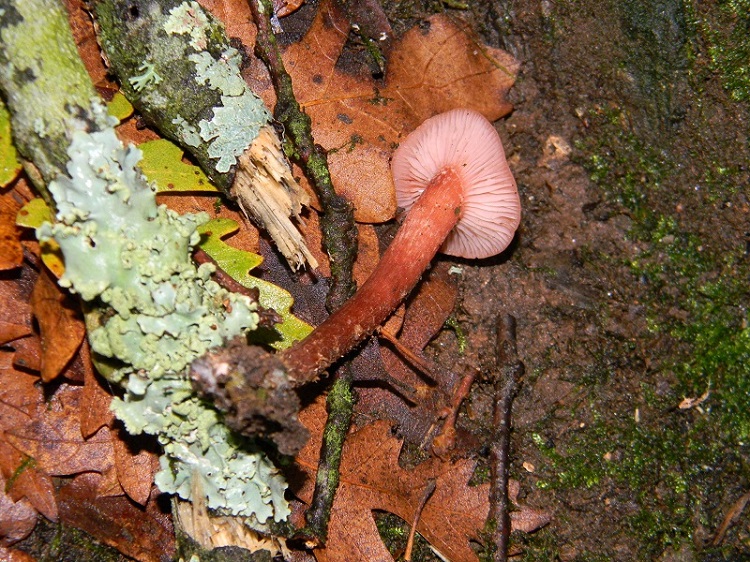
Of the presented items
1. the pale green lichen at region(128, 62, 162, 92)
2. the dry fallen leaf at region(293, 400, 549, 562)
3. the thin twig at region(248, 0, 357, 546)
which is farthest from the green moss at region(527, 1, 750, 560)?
the pale green lichen at region(128, 62, 162, 92)

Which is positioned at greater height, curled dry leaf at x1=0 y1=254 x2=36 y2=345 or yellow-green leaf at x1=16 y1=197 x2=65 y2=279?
yellow-green leaf at x1=16 y1=197 x2=65 y2=279

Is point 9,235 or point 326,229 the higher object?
point 326,229

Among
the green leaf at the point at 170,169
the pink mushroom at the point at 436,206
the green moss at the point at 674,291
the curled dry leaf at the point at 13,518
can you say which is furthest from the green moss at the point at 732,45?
the curled dry leaf at the point at 13,518

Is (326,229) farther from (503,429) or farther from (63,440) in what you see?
(63,440)

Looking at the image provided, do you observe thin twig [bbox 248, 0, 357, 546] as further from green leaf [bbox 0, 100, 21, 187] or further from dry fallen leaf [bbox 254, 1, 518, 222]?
green leaf [bbox 0, 100, 21, 187]

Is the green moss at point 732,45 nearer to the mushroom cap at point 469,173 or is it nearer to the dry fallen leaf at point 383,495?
the mushroom cap at point 469,173

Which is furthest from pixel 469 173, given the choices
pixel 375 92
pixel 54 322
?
pixel 54 322
